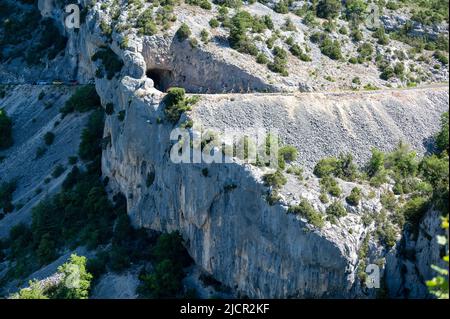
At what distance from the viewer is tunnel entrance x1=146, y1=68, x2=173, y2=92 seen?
285 feet

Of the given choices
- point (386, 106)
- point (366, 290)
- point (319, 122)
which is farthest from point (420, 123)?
point (366, 290)

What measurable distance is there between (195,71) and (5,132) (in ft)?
94.1

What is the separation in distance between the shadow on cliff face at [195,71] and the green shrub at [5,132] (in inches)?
916

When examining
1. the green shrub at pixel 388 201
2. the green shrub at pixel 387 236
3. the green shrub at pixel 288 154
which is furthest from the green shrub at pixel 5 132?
the green shrub at pixel 387 236

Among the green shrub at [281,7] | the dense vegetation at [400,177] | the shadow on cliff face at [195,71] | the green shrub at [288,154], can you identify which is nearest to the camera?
the dense vegetation at [400,177]

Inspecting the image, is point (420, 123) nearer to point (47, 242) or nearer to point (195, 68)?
point (195, 68)

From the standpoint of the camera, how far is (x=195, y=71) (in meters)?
84.9

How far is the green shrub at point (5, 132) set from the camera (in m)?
103

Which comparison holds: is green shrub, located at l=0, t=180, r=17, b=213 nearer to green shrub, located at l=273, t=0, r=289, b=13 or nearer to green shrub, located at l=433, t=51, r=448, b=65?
green shrub, located at l=273, t=0, r=289, b=13

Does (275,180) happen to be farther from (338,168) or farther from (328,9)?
(328,9)

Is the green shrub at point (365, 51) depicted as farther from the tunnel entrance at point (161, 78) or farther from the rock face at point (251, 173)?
the tunnel entrance at point (161, 78)

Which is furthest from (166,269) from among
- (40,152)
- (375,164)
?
(40,152)

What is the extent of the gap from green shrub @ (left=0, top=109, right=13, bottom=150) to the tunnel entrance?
23241mm

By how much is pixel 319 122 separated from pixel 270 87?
6236 mm
